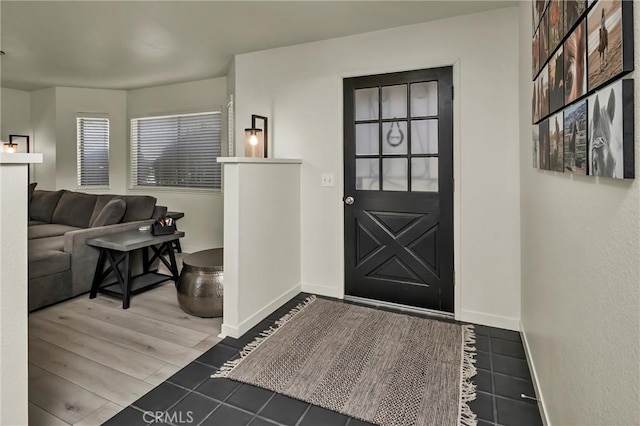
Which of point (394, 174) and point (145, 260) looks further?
point (145, 260)

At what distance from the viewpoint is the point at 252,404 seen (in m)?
1.82

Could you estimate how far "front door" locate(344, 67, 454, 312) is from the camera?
292 cm

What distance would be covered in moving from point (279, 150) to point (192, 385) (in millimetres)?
2268

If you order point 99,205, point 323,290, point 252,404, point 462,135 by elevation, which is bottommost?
point 252,404

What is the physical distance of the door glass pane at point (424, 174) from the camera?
295 cm

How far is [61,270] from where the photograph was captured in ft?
10.4

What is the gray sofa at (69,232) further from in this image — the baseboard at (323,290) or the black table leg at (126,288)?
the baseboard at (323,290)

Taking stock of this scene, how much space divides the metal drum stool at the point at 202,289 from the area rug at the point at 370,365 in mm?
513

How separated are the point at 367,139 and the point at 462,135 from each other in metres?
0.80

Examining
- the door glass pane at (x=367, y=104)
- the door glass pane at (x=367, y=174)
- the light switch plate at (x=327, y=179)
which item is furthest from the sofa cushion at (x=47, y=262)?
the door glass pane at (x=367, y=104)

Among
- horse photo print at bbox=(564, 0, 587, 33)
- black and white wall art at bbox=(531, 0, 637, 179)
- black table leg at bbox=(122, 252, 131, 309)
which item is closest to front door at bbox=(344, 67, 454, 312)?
black and white wall art at bbox=(531, 0, 637, 179)

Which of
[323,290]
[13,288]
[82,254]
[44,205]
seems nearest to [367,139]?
[323,290]

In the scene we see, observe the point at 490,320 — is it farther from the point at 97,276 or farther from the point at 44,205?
the point at 44,205

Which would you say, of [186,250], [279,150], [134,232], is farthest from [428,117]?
[186,250]
